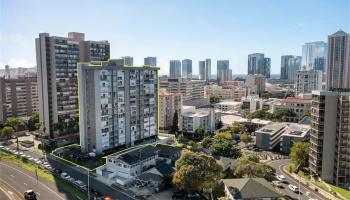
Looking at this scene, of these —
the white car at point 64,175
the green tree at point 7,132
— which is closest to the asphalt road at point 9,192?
the white car at point 64,175

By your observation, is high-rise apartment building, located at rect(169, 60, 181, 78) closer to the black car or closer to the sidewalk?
the sidewalk

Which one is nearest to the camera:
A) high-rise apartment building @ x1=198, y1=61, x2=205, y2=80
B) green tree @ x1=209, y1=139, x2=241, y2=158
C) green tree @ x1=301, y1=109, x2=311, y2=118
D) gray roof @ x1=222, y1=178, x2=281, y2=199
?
gray roof @ x1=222, y1=178, x2=281, y2=199

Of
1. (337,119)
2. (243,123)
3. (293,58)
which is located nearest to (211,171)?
(337,119)

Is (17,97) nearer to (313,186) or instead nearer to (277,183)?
(277,183)

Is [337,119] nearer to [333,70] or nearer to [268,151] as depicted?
[268,151]

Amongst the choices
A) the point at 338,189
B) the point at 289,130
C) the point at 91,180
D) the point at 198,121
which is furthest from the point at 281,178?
the point at 198,121

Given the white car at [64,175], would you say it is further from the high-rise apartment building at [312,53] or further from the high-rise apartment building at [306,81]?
the high-rise apartment building at [312,53]

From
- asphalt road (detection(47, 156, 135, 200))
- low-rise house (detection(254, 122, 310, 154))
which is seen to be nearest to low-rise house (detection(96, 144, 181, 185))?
asphalt road (detection(47, 156, 135, 200))
